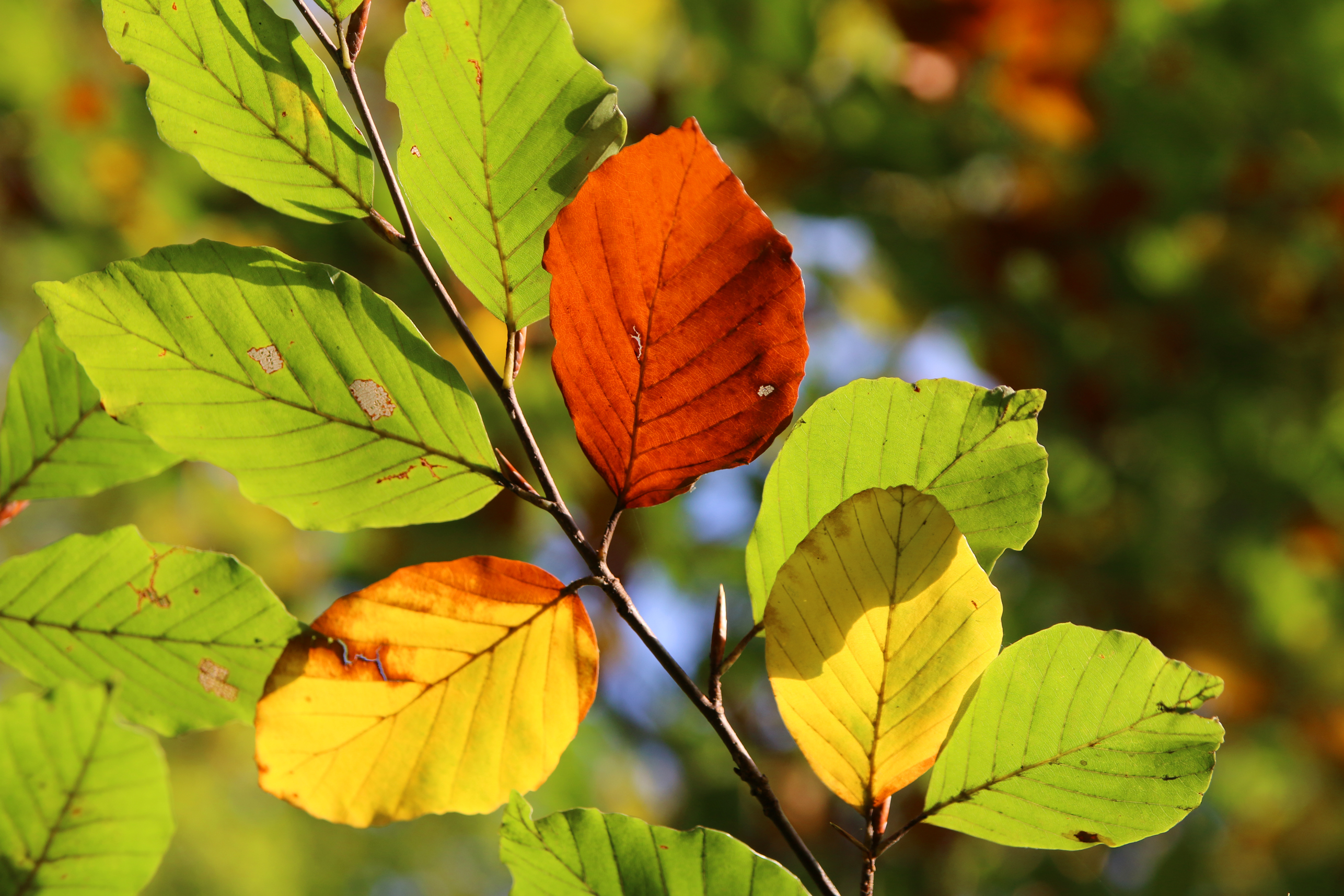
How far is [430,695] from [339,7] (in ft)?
0.61

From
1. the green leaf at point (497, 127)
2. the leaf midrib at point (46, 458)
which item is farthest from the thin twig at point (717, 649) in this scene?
the leaf midrib at point (46, 458)

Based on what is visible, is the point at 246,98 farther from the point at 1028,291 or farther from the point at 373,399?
the point at 1028,291

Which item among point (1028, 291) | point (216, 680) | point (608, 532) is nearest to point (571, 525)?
point (608, 532)

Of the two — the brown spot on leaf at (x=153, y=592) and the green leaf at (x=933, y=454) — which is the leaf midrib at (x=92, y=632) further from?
the green leaf at (x=933, y=454)

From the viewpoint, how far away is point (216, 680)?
0.26 metres

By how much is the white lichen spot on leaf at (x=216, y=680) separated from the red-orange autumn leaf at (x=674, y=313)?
13 cm

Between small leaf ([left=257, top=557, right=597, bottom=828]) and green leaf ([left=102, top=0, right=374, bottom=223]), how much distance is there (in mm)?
110

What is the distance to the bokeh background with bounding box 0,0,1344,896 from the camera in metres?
1.22

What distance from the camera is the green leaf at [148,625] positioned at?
26 cm

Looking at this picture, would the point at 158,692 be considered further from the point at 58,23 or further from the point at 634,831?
the point at 58,23

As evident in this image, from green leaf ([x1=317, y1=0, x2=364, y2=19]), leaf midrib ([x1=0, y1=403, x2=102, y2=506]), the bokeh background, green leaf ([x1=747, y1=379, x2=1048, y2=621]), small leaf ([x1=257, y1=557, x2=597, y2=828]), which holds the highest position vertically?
the bokeh background

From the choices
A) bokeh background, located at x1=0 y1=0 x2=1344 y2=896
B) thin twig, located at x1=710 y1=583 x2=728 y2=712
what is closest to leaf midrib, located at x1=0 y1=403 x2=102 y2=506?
thin twig, located at x1=710 y1=583 x2=728 y2=712

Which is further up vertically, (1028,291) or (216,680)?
(1028,291)

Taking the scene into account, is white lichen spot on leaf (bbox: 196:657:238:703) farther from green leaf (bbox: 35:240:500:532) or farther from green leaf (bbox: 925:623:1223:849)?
green leaf (bbox: 925:623:1223:849)
